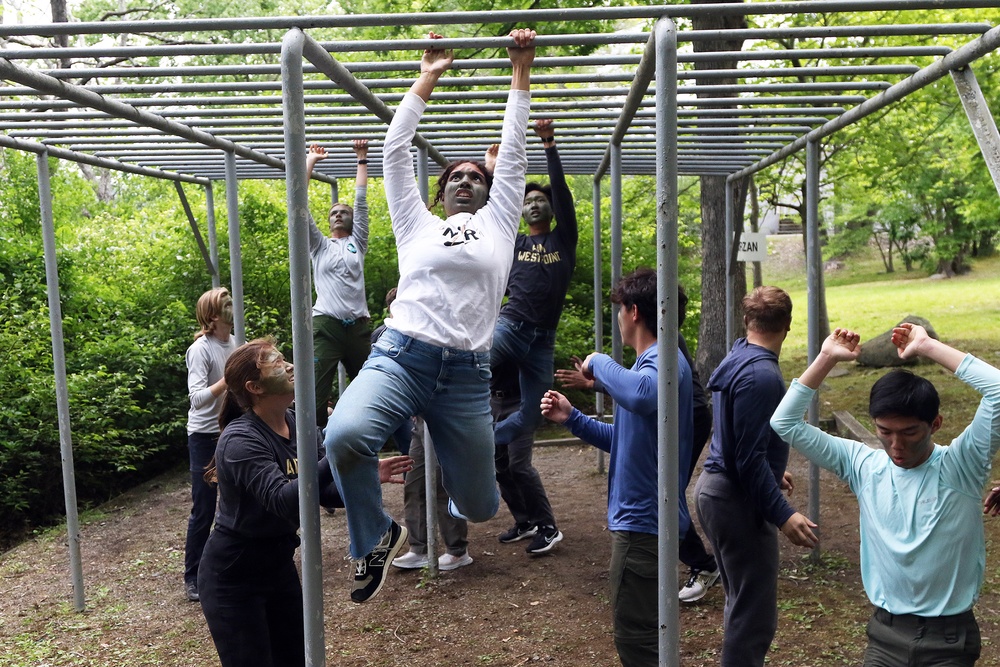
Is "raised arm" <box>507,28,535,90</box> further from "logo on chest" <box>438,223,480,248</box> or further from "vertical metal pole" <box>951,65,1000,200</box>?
"vertical metal pole" <box>951,65,1000,200</box>

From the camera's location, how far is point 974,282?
30094mm

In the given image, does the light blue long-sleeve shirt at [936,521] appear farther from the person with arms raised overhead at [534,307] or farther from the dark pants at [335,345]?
the dark pants at [335,345]

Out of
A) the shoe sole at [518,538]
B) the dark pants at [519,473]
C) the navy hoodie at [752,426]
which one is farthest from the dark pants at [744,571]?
the shoe sole at [518,538]

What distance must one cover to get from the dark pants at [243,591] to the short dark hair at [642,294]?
1.44m

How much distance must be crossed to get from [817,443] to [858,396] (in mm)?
9029

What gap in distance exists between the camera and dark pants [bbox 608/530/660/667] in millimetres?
3355

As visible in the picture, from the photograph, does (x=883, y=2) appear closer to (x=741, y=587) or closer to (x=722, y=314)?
(x=741, y=587)

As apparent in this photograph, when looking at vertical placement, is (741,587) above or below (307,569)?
below

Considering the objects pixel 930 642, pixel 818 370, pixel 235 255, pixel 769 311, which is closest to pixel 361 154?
pixel 235 255

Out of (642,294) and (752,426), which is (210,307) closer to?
(642,294)

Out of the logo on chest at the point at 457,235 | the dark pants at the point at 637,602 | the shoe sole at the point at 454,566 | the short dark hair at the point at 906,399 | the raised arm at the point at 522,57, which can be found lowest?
the shoe sole at the point at 454,566

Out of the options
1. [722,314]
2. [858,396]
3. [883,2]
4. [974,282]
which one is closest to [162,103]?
[883,2]

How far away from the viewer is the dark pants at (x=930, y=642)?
8.79 feet

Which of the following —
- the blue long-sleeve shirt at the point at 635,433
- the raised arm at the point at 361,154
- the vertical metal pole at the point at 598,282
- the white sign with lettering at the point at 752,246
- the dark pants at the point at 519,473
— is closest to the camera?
the blue long-sleeve shirt at the point at 635,433
